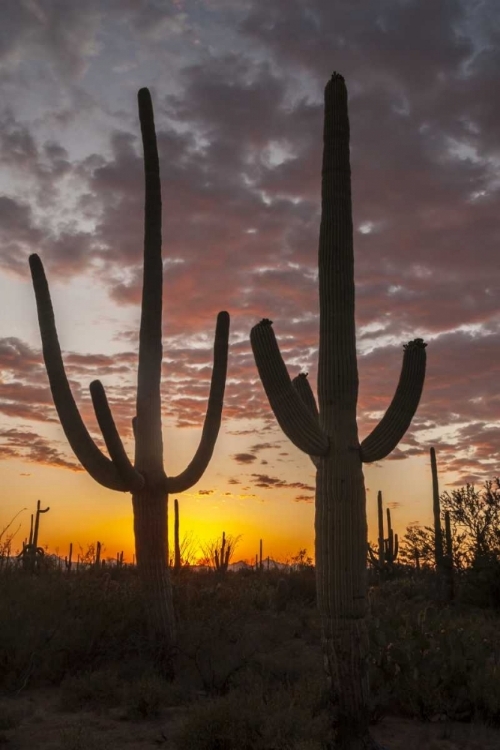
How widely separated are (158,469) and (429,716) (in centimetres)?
492

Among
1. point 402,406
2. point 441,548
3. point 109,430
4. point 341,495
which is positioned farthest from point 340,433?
point 441,548

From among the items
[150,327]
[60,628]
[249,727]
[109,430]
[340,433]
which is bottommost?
[249,727]

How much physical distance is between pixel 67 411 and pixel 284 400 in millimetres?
3990

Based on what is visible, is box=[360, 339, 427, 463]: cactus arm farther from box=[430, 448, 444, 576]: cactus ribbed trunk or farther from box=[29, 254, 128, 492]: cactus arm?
box=[430, 448, 444, 576]: cactus ribbed trunk

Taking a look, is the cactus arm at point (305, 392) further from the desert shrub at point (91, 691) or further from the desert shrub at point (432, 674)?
the desert shrub at point (91, 691)

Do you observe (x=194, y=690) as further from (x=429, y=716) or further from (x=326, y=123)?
(x=326, y=123)

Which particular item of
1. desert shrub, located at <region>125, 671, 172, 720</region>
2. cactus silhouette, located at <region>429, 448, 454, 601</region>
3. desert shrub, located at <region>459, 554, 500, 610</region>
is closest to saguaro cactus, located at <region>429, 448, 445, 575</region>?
cactus silhouette, located at <region>429, 448, 454, 601</region>

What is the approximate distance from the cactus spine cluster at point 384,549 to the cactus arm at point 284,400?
57.5 feet

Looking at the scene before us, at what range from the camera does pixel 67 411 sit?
419 inches

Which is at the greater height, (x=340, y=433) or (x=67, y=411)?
(x=67, y=411)

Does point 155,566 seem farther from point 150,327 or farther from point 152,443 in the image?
point 150,327

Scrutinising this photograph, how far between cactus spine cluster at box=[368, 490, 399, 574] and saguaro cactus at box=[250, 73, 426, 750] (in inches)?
669

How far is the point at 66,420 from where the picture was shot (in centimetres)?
1065

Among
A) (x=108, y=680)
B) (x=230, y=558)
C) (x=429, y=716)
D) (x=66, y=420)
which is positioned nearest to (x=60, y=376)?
(x=66, y=420)
